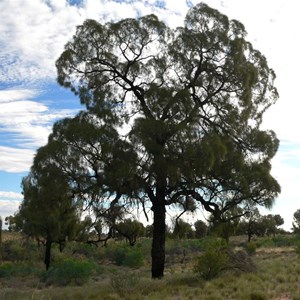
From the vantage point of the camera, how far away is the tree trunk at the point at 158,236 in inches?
696

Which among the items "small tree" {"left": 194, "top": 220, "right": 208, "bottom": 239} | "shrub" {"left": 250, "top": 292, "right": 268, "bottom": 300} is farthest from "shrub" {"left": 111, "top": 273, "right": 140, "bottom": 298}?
"small tree" {"left": 194, "top": 220, "right": 208, "bottom": 239}

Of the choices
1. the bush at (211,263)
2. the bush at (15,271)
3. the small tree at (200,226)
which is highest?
the small tree at (200,226)

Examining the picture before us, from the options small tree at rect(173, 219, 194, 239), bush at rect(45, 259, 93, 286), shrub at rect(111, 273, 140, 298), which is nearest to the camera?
shrub at rect(111, 273, 140, 298)

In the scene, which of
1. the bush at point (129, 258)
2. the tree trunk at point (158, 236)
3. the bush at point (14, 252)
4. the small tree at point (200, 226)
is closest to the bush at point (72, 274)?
the tree trunk at point (158, 236)

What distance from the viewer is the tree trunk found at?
1769cm

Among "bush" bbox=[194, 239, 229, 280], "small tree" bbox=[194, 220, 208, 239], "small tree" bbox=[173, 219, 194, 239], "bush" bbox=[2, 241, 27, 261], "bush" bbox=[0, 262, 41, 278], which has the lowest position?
"bush" bbox=[0, 262, 41, 278]

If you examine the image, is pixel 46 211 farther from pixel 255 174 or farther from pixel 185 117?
pixel 255 174

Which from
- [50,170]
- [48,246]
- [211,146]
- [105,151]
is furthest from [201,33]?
[48,246]

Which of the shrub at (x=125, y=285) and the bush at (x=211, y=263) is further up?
the bush at (x=211, y=263)

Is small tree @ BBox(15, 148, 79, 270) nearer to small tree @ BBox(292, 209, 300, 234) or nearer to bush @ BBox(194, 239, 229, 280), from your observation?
bush @ BBox(194, 239, 229, 280)

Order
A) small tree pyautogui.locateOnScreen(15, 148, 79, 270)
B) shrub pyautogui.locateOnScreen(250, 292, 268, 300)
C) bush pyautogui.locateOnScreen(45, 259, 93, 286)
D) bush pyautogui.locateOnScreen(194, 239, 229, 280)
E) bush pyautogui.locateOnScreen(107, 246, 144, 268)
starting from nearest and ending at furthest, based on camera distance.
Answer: shrub pyautogui.locateOnScreen(250, 292, 268, 300) < bush pyautogui.locateOnScreen(194, 239, 229, 280) < small tree pyautogui.locateOnScreen(15, 148, 79, 270) < bush pyautogui.locateOnScreen(45, 259, 93, 286) < bush pyautogui.locateOnScreen(107, 246, 144, 268)

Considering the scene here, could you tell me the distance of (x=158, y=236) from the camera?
698 inches

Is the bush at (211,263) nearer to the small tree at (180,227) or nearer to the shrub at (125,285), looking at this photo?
the shrub at (125,285)

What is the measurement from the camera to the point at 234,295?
1238 centimetres
